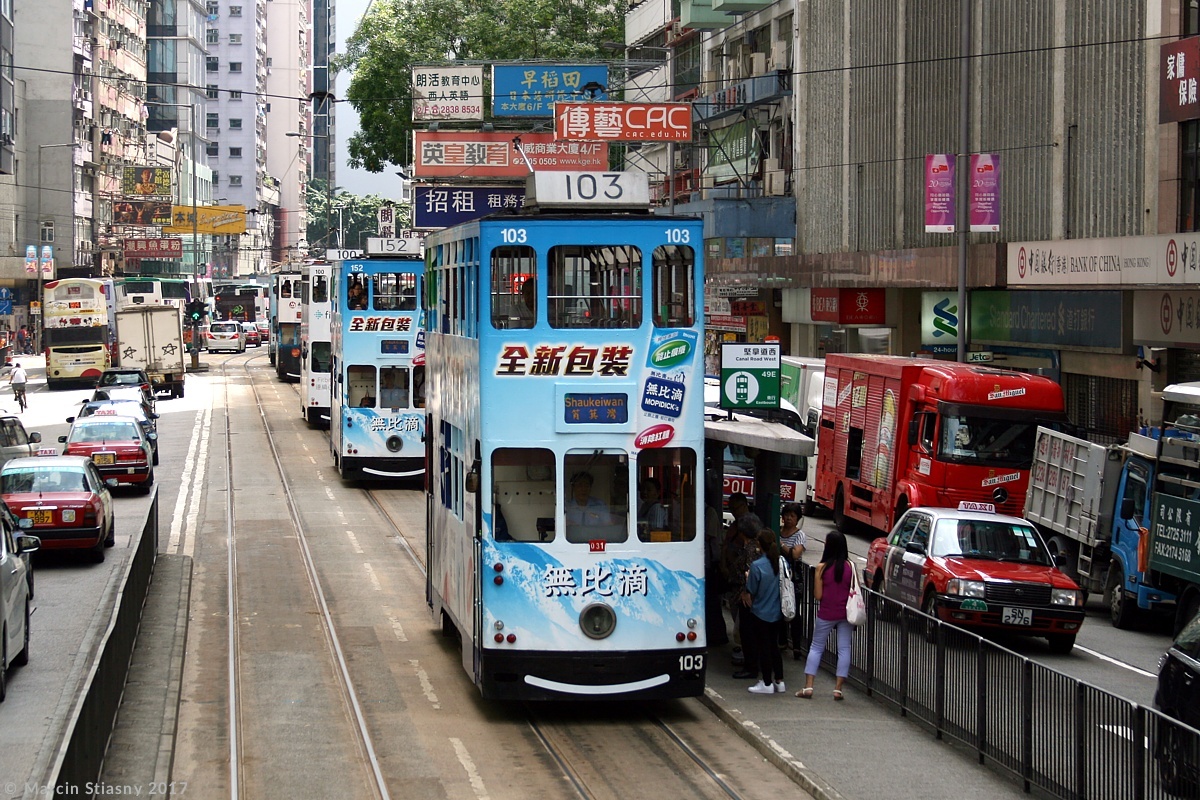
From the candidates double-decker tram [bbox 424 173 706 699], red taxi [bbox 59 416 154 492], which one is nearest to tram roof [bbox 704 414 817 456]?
double-decker tram [bbox 424 173 706 699]

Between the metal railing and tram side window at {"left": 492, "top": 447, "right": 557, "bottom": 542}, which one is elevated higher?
tram side window at {"left": 492, "top": 447, "right": 557, "bottom": 542}

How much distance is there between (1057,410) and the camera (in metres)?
24.8

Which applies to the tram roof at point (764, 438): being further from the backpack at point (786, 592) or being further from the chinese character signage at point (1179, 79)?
the chinese character signage at point (1179, 79)

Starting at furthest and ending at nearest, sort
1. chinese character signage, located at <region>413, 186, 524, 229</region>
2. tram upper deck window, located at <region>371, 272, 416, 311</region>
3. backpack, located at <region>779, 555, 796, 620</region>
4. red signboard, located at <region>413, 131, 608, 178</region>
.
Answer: red signboard, located at <region>413, 131, 608, 178</region> → chinese character signage, located at <region>413, 186, 524, 229</region> → tram upper deck window, located at <region>371, 272, 416, 311</region> → backpack, located at <region>779, 555, 796, 620</region>

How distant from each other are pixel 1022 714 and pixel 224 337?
86.9 metres

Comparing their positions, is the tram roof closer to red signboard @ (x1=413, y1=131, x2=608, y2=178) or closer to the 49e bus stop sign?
the 49e bus stop sign

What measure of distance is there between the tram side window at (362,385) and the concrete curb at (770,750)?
19245 mm

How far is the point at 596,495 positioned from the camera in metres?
13.2

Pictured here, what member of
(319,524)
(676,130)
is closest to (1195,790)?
(319,524)

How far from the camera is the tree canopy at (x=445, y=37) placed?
68.8 meters

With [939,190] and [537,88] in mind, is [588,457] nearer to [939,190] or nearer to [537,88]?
[939,190]

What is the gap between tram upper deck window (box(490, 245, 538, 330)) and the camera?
Answer: 13195mm

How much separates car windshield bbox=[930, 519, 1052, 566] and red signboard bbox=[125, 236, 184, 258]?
79654 millimetres

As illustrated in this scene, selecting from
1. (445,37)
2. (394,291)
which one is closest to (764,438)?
(394,291)
